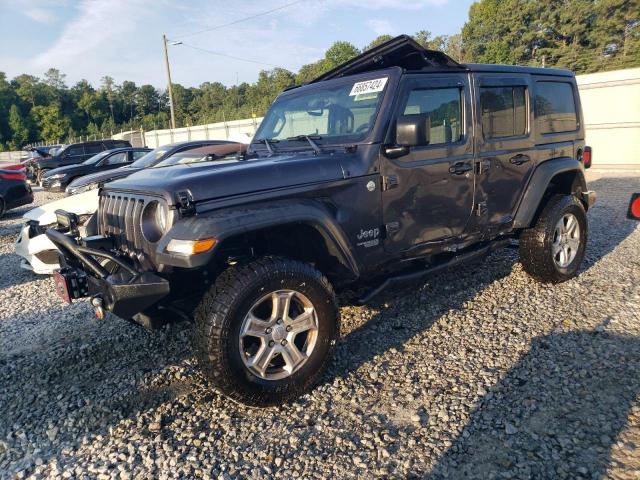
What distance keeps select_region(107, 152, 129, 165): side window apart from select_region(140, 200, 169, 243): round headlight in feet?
40.4

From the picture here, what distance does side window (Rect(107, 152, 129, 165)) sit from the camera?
552 inches

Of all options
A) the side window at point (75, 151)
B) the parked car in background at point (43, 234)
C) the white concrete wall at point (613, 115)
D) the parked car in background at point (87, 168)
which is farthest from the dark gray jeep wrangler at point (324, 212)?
the side window at point (75, 151)

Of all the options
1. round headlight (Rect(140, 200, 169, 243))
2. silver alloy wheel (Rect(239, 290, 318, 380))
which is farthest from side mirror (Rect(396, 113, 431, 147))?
round headlight (Rect(140, 200, 169, 243))

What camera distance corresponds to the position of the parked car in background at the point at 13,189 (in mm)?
10944

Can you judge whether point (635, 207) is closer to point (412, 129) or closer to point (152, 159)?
point (412, 129)

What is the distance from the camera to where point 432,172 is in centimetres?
364

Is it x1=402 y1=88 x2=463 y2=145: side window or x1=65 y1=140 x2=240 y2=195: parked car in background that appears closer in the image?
x1=402 y1=88 x2=463 y2=145: side window

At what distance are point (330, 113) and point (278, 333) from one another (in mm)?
1854

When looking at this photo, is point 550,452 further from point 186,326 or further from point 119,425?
point 186,326

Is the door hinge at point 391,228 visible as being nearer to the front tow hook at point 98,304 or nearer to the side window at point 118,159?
the front tow hook at point 98,304

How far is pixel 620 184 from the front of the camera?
12.0 metres

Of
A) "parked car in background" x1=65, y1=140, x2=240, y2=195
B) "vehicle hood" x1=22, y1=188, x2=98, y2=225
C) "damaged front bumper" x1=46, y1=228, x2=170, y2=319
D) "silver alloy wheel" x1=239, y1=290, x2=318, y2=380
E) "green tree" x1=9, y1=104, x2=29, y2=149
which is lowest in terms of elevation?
"silver alloy wheel" x1=239, y1=290, x2=318, y2=380

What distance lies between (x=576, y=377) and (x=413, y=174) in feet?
5.89

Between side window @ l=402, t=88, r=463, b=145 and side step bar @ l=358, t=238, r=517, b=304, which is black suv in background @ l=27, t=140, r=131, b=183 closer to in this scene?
side window @ l=402, t=88, r=463, b=145
